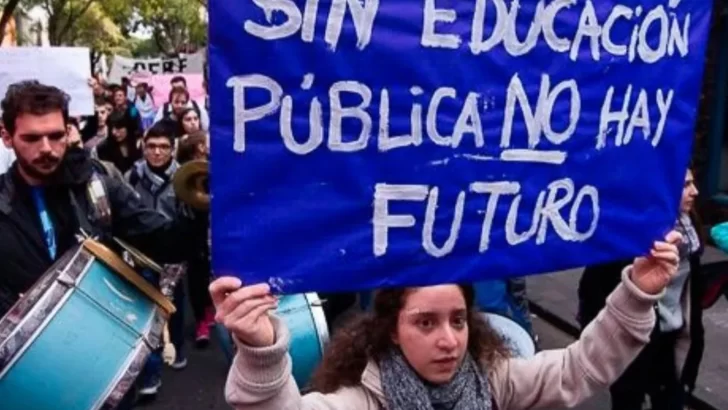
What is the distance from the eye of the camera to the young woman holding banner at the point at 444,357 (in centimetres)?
194

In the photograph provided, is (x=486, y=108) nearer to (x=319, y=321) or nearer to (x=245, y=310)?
(x=245, y=310)

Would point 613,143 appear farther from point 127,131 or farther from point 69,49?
point 127,131

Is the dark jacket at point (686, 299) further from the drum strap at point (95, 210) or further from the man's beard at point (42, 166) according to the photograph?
the man's beard at point (42, 166)

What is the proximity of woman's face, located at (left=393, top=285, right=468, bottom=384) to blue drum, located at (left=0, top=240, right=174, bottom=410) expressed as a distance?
3.88ft

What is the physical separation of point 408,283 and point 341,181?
0.88 feet

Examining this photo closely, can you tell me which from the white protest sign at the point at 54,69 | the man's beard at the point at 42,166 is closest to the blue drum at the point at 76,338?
the man's beard at the point at 42,166

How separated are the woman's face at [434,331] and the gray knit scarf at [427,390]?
0.02 meters

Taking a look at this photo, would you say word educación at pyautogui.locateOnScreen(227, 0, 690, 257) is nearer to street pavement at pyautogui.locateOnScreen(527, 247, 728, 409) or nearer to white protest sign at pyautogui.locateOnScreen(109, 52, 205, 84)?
street pavement at pyautogui.locateOnScreen(527, 247, 728, 409)

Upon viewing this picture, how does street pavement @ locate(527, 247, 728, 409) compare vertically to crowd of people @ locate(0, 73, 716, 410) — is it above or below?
below

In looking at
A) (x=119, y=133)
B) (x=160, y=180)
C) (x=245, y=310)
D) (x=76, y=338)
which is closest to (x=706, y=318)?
(x=160, y=180)

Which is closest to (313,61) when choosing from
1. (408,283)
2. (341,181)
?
(341,181)

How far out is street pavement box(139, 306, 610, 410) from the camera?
563 cm

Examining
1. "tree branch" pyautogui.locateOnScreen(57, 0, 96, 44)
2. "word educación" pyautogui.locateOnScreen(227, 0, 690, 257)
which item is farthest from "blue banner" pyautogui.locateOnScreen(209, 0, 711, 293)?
"tree branch" pyautogui.locateOnScreen(57, 0, 96, 44)

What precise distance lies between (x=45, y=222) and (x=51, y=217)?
0.03 meters
